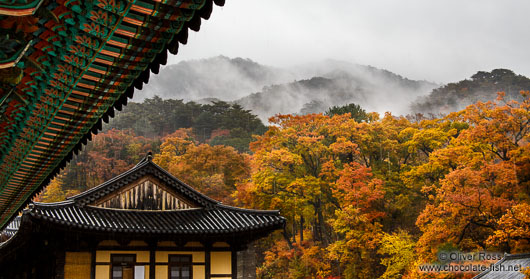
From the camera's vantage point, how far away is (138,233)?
46.5 feet

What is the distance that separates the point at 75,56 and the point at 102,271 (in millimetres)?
12538

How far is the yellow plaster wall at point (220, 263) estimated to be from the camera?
15.7 metres

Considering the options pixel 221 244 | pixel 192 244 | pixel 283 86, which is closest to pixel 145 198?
pixel 192 244

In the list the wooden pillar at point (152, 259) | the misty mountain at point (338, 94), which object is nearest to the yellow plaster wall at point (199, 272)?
the wooden pillar at point (152, 259)

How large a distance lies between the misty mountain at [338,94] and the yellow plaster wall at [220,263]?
6993 centimetres

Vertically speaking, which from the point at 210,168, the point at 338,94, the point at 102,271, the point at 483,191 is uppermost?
the point at 338,94

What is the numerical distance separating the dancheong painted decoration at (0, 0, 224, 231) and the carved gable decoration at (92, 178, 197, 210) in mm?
10683

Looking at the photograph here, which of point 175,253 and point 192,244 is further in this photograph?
point 192,244

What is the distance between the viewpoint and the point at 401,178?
91.4 ft

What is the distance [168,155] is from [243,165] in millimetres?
6269

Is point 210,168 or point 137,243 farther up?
point 210,168

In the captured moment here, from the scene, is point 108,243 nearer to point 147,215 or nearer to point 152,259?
point 152,259

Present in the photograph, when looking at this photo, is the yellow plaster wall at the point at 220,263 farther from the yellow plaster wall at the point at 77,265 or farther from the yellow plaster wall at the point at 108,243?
the yellow plaster wall at the point at 77,265

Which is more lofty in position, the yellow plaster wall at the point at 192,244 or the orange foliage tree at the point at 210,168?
the orange foliage tree at the point at 210,168
